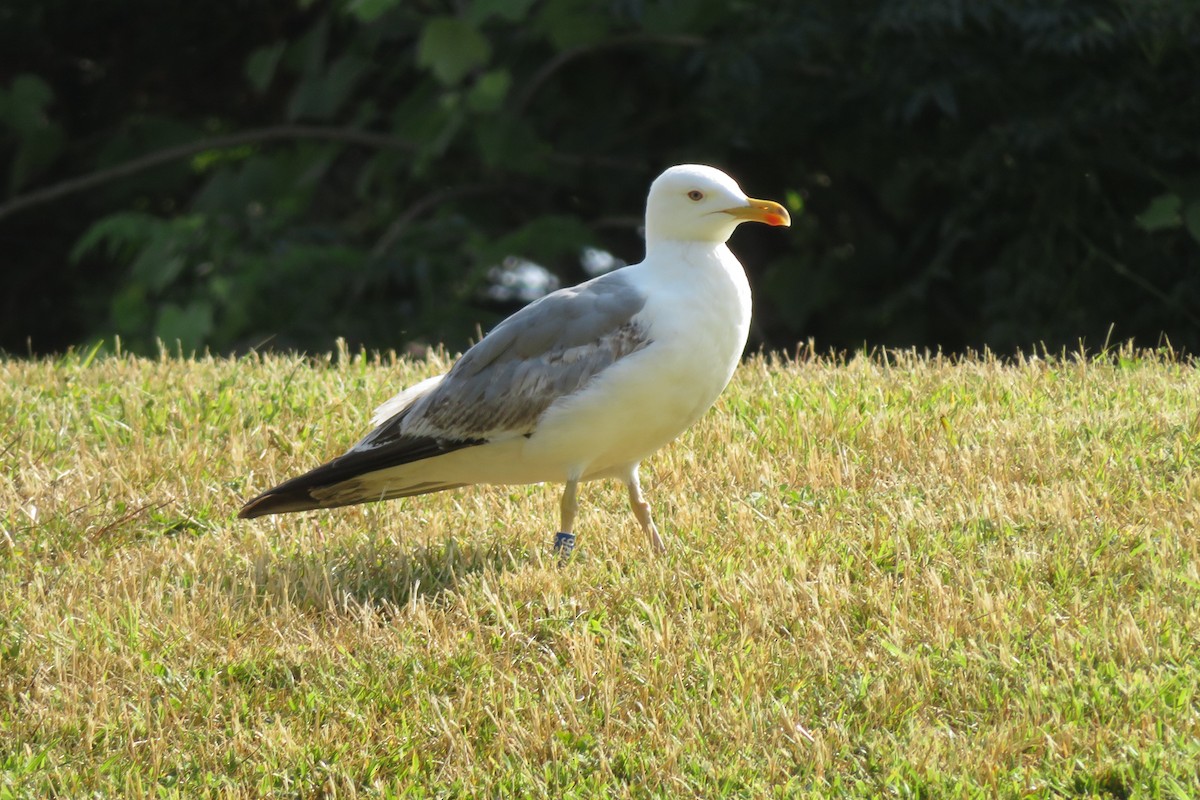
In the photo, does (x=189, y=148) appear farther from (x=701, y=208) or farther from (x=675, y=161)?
(x=701, y=208)

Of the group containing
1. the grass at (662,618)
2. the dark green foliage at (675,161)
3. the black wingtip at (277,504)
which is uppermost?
the dark green foliage at (675,161)

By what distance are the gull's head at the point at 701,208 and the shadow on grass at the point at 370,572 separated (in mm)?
1264

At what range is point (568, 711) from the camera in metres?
4.47

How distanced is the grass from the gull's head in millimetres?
1005

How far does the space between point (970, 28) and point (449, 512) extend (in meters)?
6.21

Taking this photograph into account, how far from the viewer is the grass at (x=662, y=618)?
4234mm

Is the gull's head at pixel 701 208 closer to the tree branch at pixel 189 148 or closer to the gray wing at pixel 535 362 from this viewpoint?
the gray wing at pixel 535 362

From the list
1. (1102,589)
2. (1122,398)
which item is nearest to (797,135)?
(1122,398)

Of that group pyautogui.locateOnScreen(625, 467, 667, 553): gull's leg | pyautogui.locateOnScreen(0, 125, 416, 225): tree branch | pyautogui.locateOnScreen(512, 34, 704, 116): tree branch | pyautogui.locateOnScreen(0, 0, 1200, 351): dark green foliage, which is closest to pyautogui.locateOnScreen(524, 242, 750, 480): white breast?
pyautogui.locateOnScreen(625, 467, 667, 553): gull's leg

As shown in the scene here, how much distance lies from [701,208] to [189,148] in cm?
973

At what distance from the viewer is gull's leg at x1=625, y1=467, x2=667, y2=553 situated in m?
5.50

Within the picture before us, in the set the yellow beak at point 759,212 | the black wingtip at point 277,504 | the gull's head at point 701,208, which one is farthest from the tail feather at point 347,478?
the yellow beak at point 759,212

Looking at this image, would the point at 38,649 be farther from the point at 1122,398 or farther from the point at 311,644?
the point at 1122,398

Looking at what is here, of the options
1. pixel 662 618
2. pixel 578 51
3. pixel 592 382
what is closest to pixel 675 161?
A: pixel 578 51
